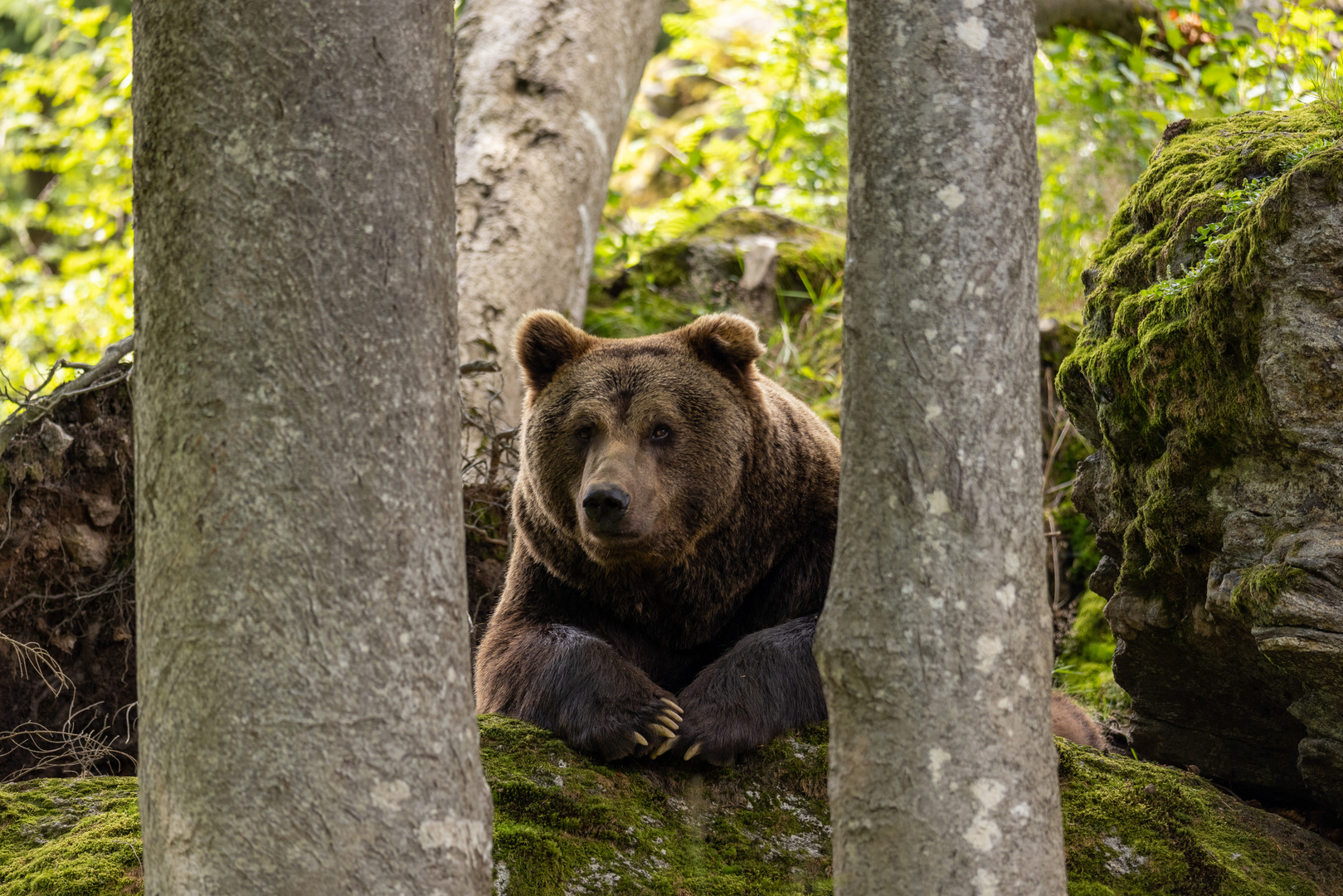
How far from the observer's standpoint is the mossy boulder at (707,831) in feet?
10.0

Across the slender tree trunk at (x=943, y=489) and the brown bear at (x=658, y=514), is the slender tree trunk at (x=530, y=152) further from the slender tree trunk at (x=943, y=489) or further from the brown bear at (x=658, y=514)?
the slender tree trunk at (x=943, y=489)

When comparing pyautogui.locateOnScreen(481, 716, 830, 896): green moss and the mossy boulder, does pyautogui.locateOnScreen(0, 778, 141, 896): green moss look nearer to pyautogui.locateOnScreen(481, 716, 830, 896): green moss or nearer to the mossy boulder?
the mossy boulder

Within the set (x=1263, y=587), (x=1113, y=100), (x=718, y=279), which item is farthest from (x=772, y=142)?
(x=1263, y=587)

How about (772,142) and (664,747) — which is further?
(772,142)

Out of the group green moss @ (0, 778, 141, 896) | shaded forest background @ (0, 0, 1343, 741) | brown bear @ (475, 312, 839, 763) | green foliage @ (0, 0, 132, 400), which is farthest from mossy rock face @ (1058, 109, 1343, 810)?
green foliage @ (0, 0, 132, 400)

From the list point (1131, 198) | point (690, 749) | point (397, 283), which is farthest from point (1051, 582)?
point (397, 283)

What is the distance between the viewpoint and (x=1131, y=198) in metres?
3.90

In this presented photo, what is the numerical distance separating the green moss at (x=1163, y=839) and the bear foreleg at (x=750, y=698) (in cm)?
86

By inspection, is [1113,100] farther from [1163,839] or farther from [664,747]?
[664,747]

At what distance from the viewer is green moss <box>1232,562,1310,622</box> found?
2678 mm

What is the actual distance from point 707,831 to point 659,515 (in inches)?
46.9

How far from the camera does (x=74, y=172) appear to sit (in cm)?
1305

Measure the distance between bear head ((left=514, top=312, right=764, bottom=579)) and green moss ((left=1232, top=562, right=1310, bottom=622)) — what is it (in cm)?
194

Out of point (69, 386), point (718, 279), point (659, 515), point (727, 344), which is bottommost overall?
point (659, 515)
